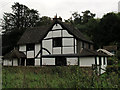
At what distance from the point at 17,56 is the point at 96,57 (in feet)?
40.3

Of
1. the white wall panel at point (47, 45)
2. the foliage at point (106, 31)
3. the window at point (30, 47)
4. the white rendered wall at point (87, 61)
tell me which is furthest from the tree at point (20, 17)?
the white rendered wall at point (87, 61)

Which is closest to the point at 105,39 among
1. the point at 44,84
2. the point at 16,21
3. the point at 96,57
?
the point at 16,21

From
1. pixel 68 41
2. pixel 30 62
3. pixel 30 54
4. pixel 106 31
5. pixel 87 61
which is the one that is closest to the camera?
pixel 87 61

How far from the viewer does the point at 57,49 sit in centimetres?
2311

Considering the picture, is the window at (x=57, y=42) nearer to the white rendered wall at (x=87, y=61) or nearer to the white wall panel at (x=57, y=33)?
the white wall panel at (x=57, y=33)

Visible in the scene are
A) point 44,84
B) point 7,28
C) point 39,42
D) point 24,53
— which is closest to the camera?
point 44,84

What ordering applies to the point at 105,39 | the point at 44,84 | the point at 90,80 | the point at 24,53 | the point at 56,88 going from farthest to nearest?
the point at 105,39 < the point at 24,53 < the point at 44,84 < the point at 56,88 < the point at 90,80

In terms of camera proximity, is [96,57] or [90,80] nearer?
[90,80]

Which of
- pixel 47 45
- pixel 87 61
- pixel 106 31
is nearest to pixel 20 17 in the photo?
pixel 47 45

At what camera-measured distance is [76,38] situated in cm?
2223

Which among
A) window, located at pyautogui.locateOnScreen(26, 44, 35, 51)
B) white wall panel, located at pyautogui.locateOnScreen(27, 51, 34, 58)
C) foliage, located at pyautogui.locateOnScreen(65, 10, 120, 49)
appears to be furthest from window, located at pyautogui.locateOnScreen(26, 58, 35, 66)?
foliage, located at pyautogui.locateOnScreen(65, 10, 120, 49)

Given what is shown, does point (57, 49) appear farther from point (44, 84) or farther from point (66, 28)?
point (44, 84)

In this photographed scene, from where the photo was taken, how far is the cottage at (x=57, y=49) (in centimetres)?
2081

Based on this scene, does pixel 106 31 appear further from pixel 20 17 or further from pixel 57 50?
pixel 57 50
